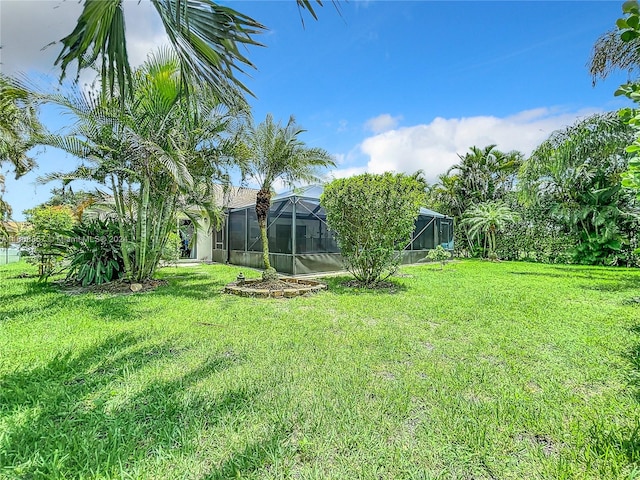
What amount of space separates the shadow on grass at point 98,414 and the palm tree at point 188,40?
8.91ft

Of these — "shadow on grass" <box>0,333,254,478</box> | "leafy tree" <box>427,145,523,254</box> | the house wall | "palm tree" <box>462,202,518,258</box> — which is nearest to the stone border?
"shadow on grass" <box>0,333,254,478</box>

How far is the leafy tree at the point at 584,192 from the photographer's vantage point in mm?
10789

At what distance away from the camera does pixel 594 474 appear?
1.85m

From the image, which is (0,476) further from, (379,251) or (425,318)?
(379,251)

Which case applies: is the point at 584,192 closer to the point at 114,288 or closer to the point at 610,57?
the point at 610,57

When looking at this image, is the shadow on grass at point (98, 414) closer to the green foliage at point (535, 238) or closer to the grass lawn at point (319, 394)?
the grass lawn at point (319, 394)

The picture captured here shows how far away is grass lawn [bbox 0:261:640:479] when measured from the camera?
1.99 metres

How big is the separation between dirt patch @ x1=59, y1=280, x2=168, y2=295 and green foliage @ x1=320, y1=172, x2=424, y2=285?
18.0ft

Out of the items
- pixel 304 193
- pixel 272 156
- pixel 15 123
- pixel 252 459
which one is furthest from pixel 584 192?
pixel 15 123

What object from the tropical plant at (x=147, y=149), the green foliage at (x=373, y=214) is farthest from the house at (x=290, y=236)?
Answer: the tropical plant at (x=147, y=149)

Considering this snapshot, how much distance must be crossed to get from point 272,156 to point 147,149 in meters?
2.98

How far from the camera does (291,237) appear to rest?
35.9 feet

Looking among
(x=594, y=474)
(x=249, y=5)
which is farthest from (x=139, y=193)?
(x=594, y=474)

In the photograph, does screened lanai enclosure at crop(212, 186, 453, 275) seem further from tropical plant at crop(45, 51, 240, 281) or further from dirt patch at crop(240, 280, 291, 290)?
tropical plant at crop(45, 51, 240, 281)
